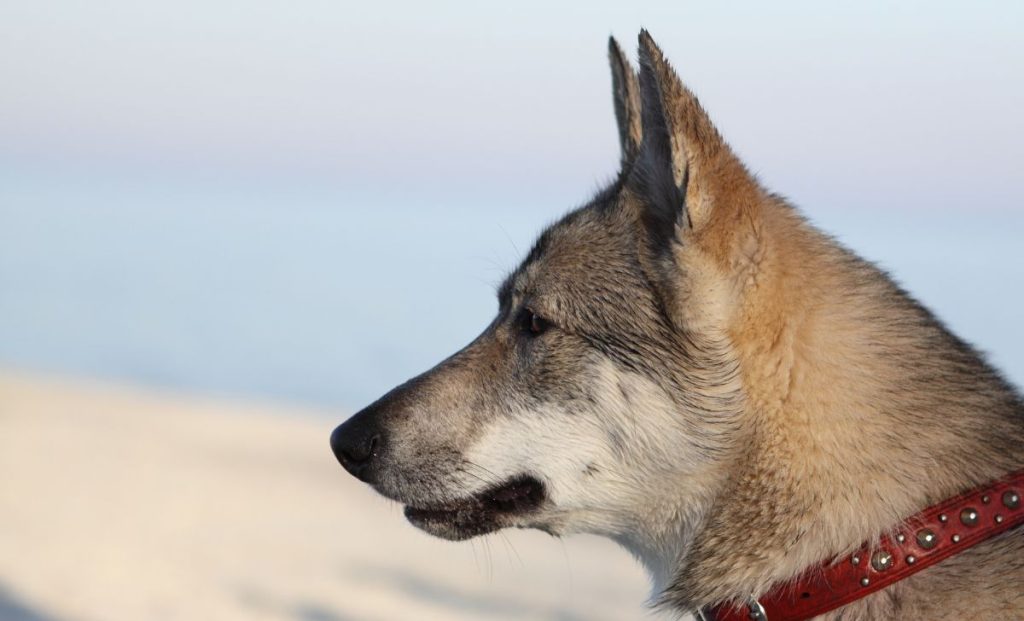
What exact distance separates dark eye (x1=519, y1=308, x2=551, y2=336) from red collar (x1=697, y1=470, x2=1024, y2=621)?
1170 mm

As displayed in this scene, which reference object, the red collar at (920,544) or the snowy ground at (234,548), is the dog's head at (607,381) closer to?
the red collar at (920,544)

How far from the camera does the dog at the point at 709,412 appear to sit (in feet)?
10.8

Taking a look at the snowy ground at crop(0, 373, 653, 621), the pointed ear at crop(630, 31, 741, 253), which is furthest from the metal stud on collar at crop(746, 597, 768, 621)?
the snowy ground at crop(0, 373, 653, 621)

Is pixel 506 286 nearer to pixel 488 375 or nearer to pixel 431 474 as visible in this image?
pixel 488 375

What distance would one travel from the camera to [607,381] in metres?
3.71

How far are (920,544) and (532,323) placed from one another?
4.53 feet

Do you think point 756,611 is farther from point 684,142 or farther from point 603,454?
point 684,142

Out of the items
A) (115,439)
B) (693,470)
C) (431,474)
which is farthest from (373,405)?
(115,439)

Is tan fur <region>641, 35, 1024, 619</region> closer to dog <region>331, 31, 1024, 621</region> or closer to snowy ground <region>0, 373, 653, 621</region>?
dog <region>331, 31, 1024, 621</region>

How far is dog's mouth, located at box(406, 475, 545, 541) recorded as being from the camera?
3.78m

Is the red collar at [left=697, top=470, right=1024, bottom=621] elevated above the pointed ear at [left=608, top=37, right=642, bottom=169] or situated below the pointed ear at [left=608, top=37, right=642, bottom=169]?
below

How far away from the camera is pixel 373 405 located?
13.2 ft

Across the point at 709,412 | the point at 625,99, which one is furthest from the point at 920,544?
the point at 625,99

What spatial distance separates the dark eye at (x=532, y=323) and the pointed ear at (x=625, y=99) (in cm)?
81
